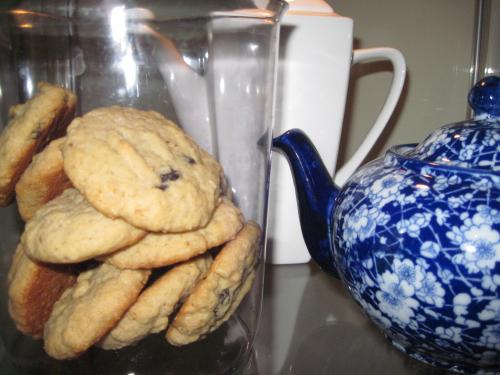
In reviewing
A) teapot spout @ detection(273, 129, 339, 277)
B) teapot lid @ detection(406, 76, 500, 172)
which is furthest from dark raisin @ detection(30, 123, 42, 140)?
teapot lid @ detection(406, 76, 500, 172)

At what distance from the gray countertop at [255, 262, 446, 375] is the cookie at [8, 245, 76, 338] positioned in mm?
218

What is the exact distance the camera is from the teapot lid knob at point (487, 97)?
41cm

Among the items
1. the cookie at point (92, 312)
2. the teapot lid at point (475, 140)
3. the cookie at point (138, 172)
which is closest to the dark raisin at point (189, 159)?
the cookie at point (138, 172)

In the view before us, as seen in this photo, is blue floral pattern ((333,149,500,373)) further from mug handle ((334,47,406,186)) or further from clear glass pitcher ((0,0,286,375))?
mug handle ((334,47,406,186))

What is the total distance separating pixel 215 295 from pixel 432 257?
0.18 meters

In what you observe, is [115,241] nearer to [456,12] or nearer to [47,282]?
[47,282]

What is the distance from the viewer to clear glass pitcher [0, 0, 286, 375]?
0.38 meters

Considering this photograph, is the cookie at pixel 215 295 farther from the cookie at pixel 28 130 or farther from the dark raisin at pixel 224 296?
the cookie at pixel 28 130

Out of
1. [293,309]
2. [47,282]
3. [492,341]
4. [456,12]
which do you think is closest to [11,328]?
[47,282]

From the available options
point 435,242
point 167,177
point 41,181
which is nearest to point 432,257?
point 435,242

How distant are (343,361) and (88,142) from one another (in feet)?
1.13

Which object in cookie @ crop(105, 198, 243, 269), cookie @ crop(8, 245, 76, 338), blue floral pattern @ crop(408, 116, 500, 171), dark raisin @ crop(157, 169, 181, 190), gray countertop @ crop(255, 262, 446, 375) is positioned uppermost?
blue floral pattern @ crop(408, 116, 500, 171)

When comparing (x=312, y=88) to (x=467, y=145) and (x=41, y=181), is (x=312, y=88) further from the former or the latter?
(x=41, y=181)

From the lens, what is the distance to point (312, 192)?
48 centimetres
